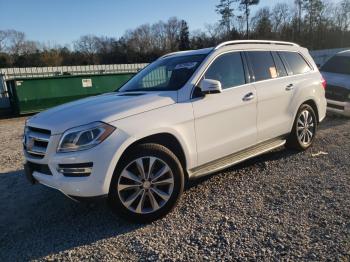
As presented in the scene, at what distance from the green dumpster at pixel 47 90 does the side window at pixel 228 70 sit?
470 inches

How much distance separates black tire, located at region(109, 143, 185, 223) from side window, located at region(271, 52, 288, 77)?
2.51 meters

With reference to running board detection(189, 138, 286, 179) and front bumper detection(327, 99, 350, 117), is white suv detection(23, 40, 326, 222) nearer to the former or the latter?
running board detection(189, 138, 286, 179)

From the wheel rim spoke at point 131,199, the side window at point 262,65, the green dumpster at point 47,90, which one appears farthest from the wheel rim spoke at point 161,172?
the green dumpster at point 47,90

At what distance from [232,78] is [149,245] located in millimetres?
2370

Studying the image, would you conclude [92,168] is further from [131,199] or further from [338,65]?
[338,65]

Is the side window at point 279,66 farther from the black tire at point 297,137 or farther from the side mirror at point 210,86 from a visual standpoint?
the side mirror at point 210,86

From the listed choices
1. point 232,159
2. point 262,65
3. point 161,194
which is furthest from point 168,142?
point 262,65

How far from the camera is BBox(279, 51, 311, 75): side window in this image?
549cm

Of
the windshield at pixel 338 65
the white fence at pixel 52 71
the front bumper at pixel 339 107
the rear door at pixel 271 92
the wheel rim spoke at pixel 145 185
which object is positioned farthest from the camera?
the white fence at pixel 52 71

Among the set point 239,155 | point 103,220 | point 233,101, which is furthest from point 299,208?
point 103,220

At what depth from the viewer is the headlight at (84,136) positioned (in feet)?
10.6

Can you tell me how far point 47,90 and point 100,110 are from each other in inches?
485

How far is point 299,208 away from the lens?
3.70 meters

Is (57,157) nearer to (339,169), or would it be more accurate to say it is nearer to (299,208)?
(299,208)
